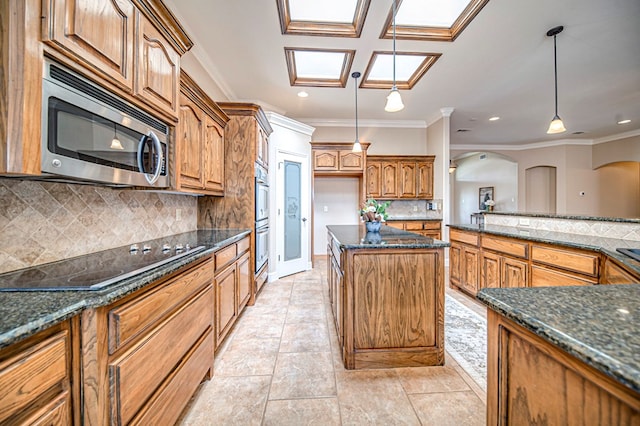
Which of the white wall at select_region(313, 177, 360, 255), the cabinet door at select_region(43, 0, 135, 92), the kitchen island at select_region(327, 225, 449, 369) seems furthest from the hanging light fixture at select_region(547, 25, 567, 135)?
the cabinet door at select_region(43, 0, 135, 92)

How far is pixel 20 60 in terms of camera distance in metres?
0.79

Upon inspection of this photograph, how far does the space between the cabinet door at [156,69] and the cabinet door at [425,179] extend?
15.2 ft

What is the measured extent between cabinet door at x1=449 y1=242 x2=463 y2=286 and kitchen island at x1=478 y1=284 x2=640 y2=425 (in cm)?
275

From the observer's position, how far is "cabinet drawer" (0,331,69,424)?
599 mm

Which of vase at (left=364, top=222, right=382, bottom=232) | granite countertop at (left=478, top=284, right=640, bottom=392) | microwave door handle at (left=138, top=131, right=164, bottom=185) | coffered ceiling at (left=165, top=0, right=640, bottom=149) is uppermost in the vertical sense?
coffered ceiling at (left=165, top=0, right=640, bottom=149)

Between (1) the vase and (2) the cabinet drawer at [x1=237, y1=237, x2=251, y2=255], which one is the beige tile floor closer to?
(2) the cabinet drawer at [x1=237, y1=237, x2=251, y2=255]

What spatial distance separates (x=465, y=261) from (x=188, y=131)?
3.43 m

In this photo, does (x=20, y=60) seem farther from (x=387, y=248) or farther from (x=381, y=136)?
(x=381, y=136)

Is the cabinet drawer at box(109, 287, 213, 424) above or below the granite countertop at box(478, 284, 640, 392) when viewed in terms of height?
below

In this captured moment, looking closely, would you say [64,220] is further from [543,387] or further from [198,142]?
[543,387]

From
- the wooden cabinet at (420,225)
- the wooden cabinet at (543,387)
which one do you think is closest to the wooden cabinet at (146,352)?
the wooden cabinet at (543,387)

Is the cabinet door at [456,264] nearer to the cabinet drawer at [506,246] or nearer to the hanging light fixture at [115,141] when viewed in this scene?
the cabinet drawer at [506,246]

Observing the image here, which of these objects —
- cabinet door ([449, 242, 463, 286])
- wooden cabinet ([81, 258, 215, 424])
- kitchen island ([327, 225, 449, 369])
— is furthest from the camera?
cabinet door ([449, 242, 463, 286])

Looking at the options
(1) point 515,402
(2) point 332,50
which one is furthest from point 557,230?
(2) point 332,50
